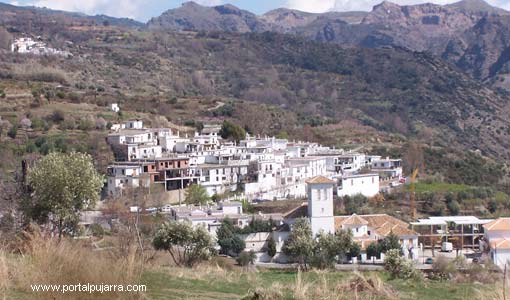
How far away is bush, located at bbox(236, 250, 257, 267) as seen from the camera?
88.3 feet

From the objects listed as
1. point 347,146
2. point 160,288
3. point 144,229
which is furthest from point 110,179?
point 160,288

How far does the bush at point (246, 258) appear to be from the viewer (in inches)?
1060

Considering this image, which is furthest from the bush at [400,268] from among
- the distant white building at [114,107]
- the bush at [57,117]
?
the distant white building at [114,107]

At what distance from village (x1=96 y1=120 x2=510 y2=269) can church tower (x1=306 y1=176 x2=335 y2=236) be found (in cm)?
4

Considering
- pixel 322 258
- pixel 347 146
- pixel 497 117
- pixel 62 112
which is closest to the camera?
pixel 322 258

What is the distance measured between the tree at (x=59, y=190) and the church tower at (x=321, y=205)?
14.5 m

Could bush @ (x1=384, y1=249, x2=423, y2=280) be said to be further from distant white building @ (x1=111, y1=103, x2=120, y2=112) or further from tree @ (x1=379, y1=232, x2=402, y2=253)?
distant white building @ (x1=111, y1=103, x2=120, y2=112)

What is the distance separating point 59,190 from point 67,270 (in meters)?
10.1

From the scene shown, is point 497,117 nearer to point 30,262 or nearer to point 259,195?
point 259,195

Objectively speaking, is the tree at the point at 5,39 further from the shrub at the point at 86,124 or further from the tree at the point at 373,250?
the tree at the point at 373,250

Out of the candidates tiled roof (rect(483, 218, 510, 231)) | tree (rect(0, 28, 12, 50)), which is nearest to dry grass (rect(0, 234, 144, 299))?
tiled roof (rect(483, 218, 510, 231))

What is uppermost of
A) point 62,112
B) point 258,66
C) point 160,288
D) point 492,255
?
point 258,66

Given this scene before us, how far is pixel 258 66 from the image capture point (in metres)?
→ 119

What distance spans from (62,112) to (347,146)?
2127cm
